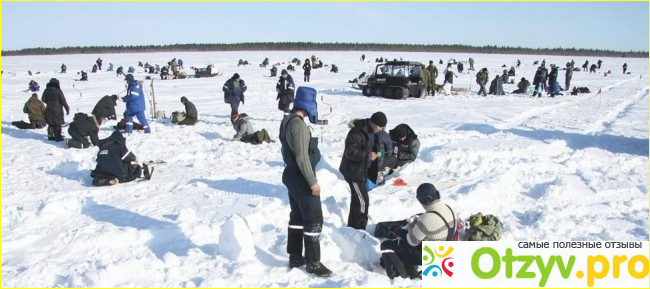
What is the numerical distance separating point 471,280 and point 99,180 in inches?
194

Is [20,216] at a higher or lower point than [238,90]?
lower

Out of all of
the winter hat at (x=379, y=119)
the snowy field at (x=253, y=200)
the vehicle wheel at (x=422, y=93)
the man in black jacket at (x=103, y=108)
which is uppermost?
the winter hat at (x=379, y=119)

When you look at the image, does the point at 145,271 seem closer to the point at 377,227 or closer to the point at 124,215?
the point at 124,215

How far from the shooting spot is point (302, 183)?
3785mm

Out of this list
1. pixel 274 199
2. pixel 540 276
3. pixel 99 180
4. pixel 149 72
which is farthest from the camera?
pixel 149 72

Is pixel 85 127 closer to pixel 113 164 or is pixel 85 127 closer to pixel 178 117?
pixel 113 164

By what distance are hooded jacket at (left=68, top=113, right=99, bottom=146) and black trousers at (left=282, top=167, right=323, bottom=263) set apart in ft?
20.2

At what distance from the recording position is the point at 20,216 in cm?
539

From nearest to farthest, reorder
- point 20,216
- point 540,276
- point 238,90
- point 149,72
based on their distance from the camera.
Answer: point 540,276, point 20,216, point 238,90, point 149,72

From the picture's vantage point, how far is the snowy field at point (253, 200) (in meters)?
4.08

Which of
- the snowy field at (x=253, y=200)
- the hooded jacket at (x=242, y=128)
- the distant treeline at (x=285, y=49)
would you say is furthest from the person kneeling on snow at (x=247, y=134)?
the distant treeline at (x=285, y=49)

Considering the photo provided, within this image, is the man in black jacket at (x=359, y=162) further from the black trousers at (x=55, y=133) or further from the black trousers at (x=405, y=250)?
the black trousers at (x=55, y=133)

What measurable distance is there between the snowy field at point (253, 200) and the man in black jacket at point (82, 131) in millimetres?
272

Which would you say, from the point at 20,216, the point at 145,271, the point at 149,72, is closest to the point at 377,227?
the point at 145,271
